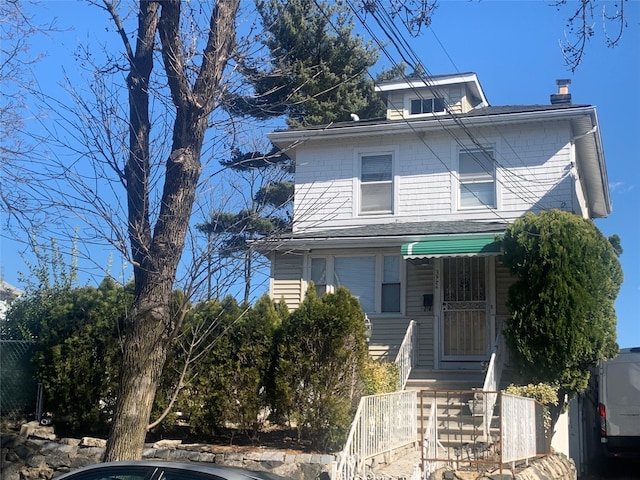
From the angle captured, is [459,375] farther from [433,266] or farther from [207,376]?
[207,376]

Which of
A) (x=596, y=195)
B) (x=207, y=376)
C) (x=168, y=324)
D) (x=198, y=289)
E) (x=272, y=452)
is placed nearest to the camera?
(x=168, y=324)

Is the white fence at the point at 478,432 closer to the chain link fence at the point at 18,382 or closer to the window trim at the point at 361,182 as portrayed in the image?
the window trim at the point at 361,182

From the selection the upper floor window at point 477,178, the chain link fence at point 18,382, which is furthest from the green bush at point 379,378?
the chain link fence at point 18,382

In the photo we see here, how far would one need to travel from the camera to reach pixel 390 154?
56.9ft

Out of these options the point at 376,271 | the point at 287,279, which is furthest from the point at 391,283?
the point at 287,279

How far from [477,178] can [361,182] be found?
2.79 metres

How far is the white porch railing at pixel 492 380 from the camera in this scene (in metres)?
10.3

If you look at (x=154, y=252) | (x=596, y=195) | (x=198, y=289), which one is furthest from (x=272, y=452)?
(x=596, y=195)

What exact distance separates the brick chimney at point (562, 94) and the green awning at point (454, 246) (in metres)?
5.89

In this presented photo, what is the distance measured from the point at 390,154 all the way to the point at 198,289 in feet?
34.0

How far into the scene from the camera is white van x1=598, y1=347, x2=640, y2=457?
544 inches

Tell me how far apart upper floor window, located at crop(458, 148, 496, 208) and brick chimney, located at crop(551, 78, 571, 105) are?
314cm

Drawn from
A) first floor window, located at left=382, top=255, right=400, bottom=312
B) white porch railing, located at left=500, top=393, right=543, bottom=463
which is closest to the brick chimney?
first floor window, located at left=382, top=255, right=400, bottom=312

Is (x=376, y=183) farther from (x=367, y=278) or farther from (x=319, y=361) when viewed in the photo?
(x=319, y=361)
